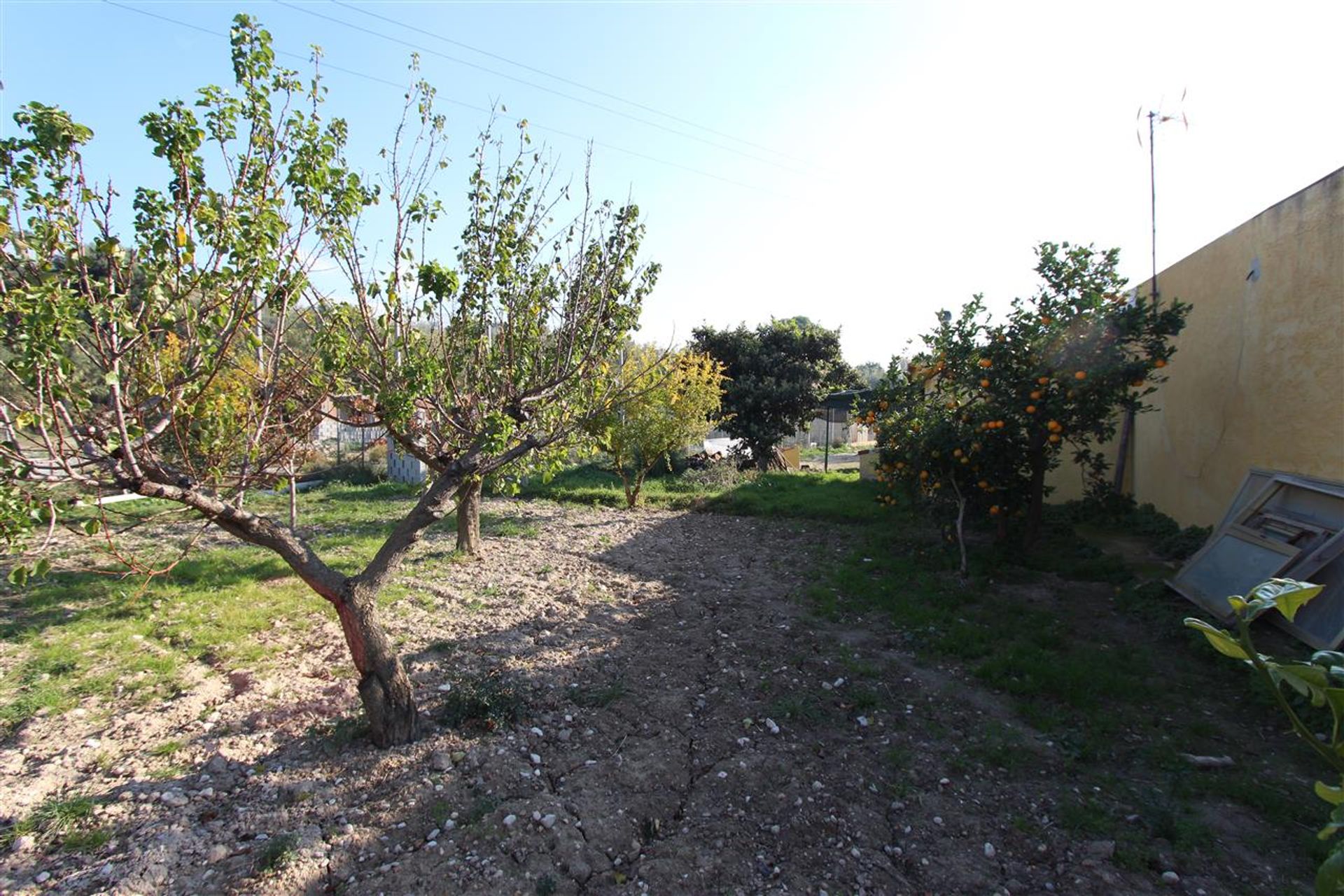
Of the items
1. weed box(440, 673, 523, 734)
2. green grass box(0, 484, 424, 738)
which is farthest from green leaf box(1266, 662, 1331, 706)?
green grass box(0, 484, 424, 738)

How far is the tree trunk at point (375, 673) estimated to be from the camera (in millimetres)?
3547

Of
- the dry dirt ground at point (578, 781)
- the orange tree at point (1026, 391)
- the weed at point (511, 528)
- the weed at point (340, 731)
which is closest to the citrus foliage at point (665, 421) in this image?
the weed at point (511, 528)

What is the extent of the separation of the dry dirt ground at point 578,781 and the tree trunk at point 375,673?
4.7 inches

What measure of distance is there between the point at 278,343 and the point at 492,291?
1.37m

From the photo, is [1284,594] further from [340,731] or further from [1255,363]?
[1255,363]

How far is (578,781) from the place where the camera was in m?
3.33

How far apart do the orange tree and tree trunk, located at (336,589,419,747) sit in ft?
16.0

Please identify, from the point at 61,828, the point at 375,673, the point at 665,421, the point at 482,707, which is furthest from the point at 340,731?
the point at 665,421

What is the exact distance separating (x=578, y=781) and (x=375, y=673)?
4.02ft

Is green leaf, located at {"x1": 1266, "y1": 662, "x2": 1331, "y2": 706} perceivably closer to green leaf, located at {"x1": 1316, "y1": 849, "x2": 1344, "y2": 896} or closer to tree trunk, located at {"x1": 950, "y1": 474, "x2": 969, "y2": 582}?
green leaf, located at {"x1": 1316, "y1": 849, "x2": 1344, "y2": 896}

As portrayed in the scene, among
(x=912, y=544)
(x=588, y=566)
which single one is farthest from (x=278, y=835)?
(x=912, y=544)

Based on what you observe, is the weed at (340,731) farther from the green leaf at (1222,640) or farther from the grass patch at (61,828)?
the green leaf at (1222,640)

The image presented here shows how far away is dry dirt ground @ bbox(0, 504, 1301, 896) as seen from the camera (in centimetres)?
274

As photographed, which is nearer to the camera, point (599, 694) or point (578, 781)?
point (578, 781)
